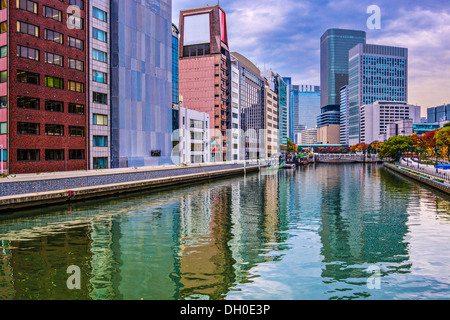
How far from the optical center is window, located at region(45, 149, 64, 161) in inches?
2302

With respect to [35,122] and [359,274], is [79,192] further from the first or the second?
[359,274]

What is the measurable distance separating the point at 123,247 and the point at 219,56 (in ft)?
387

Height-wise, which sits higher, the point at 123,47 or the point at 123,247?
the point at 123,47

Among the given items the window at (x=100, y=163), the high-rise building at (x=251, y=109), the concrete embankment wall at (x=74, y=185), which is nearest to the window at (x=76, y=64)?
the window at (x=100, y=163)

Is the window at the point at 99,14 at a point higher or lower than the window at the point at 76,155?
higher

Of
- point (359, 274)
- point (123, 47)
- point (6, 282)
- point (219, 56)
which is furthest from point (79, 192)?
point (219, 56)

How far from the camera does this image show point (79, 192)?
147 feet

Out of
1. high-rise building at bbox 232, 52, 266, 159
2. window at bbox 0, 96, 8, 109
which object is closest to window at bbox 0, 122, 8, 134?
window at bbox 0, 96, 8, 109

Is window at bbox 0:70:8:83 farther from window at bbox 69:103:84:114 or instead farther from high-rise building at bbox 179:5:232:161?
high-rise building at bbox 179:5:232:161

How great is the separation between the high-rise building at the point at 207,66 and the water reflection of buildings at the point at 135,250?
9541 centimetres

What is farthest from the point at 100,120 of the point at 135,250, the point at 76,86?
the point at 135,250

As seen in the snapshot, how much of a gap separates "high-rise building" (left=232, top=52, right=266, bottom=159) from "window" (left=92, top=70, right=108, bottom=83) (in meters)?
90.3

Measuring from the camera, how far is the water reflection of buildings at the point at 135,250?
669 inches

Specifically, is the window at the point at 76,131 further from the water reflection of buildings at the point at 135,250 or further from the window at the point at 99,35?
the water reflection of buildings at the point at 135,250
